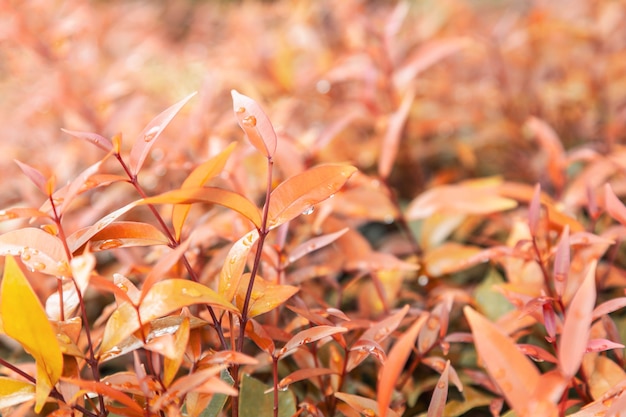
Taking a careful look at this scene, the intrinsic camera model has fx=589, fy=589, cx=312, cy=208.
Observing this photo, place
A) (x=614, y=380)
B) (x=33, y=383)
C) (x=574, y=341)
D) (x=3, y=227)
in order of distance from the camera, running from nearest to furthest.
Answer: (x=574, y=341)
(x=33, y=383)
(x=614, y=380)
(x=3, y=227)

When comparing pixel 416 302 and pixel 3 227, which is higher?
pixel 3 227

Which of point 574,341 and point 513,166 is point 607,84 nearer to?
point 513,166

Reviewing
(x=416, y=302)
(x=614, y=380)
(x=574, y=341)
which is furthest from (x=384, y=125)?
(x=574, y=341)

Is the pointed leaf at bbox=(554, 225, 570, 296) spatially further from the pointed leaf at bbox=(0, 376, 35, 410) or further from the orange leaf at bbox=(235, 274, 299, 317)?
the pointed leaf at bbox=(0, 376, 35, 410)

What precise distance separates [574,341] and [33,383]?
51 cm

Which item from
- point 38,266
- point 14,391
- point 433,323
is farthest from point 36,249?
point 433,323

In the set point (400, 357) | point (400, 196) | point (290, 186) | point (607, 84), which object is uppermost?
point (290, 186)

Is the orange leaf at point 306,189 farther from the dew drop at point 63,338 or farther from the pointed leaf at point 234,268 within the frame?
the dew drop at point 63,338

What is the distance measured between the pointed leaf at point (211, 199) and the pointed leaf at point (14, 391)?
0.23 m

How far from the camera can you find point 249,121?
59 cm

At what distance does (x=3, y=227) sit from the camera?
1151 millimetres

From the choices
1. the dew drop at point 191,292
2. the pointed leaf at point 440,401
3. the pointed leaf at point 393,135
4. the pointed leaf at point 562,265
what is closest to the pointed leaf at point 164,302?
the dew drop at point 191,292

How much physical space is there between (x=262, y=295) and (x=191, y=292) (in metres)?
0.10

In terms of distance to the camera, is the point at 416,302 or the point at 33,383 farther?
the point at 416,302
